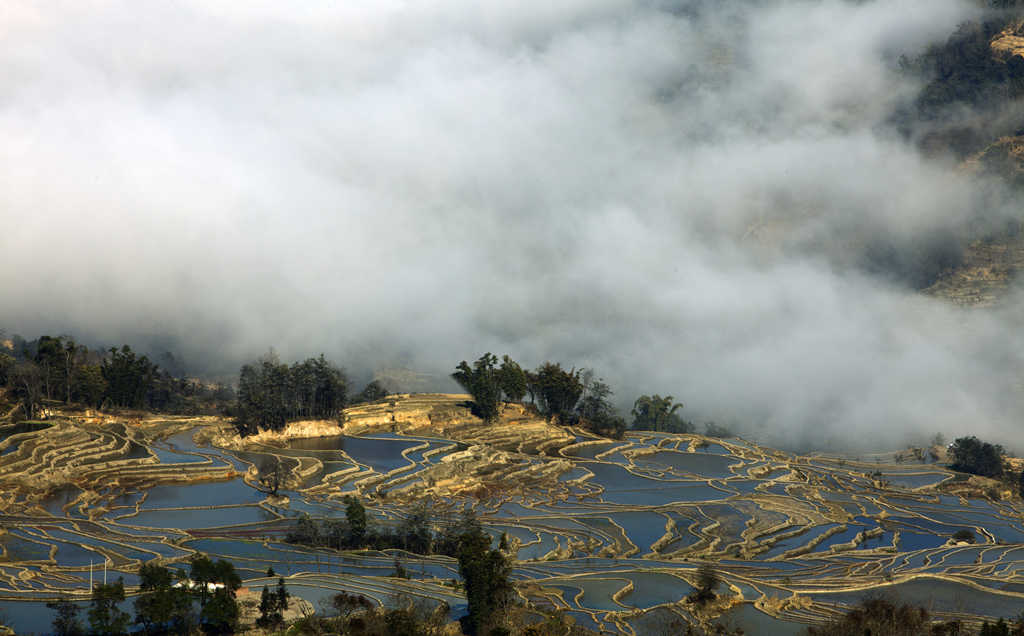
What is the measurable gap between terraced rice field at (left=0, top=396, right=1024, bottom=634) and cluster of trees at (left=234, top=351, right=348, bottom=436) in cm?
556

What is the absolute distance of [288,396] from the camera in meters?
148

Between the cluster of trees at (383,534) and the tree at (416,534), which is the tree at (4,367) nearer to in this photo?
the cluster of trees at (383,534)

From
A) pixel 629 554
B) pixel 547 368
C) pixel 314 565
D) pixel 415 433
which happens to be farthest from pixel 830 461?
pixel 314 565

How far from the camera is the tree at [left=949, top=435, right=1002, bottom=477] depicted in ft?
503

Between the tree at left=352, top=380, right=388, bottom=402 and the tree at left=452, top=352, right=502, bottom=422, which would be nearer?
the tree at left=452, top=352, right=502, bottom=422

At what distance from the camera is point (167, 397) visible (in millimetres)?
172125

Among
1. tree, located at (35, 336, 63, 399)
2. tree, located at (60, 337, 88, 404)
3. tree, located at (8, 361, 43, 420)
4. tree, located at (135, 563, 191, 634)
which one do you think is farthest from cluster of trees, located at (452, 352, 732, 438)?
tree, located at (135, 563, 191, 634)

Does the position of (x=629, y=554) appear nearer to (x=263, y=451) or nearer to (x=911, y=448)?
(x=263, y=451)

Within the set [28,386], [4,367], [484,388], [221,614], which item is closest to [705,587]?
[221,614]

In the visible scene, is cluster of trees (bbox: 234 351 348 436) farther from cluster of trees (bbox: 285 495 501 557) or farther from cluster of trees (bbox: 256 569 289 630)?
cluster of trees (bbox: 256 569 289 630)

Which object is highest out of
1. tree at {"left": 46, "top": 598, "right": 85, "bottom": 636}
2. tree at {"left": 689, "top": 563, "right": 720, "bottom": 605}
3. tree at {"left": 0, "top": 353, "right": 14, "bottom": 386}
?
tree at {"left": 0, "top": 353, "right": 14, "bottom": 386}

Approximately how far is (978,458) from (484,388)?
9178cm

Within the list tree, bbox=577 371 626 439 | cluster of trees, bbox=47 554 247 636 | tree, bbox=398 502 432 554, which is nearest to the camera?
cluster of trees, bbox=47 554 247 636

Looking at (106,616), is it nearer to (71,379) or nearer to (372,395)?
(71,379)
